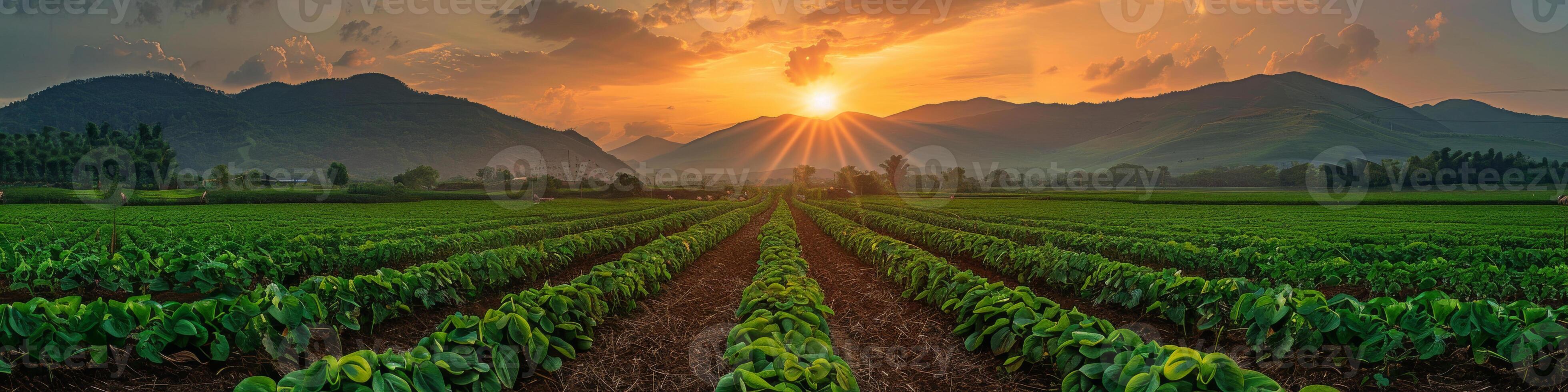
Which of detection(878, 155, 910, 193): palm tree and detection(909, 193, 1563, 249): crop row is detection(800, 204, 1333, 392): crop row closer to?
detection(909, 193, 1563, 249): crop row

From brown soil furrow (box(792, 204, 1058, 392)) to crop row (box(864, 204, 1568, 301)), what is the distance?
561 cm

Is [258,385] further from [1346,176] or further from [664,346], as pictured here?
[1346,176]

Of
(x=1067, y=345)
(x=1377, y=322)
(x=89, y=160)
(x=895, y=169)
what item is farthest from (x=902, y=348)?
(x=89, y=160)

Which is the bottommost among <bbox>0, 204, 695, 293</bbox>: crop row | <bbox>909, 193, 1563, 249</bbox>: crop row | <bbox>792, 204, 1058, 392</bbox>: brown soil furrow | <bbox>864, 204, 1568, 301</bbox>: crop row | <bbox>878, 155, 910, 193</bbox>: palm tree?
<bbox>909, 193, 1563, 249</bbox>: crop row

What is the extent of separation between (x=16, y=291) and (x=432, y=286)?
7461 mm

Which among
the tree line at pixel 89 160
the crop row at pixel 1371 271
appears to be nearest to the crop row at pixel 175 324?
the crop row at pixel 1371 271

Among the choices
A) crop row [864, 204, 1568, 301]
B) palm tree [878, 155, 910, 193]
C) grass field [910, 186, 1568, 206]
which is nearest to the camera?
crop row [864, 204, 1568, 301]

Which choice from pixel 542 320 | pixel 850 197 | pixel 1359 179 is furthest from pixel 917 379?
pixel 1359 179

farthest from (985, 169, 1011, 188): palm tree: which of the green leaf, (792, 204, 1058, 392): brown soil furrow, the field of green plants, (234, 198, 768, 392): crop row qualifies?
the green leaf

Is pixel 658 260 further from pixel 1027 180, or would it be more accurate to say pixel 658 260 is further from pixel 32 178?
pixel 1027 180

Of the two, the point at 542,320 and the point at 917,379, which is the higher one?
the point at 542,320

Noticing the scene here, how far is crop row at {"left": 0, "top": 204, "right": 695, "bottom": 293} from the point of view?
23.2 feet

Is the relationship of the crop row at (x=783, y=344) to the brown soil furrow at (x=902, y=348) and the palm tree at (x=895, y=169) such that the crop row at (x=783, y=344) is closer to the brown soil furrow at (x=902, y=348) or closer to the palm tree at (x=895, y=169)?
the brown soil furrow at (x=902, y=348)

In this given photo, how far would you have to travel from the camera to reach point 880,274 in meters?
10.5
